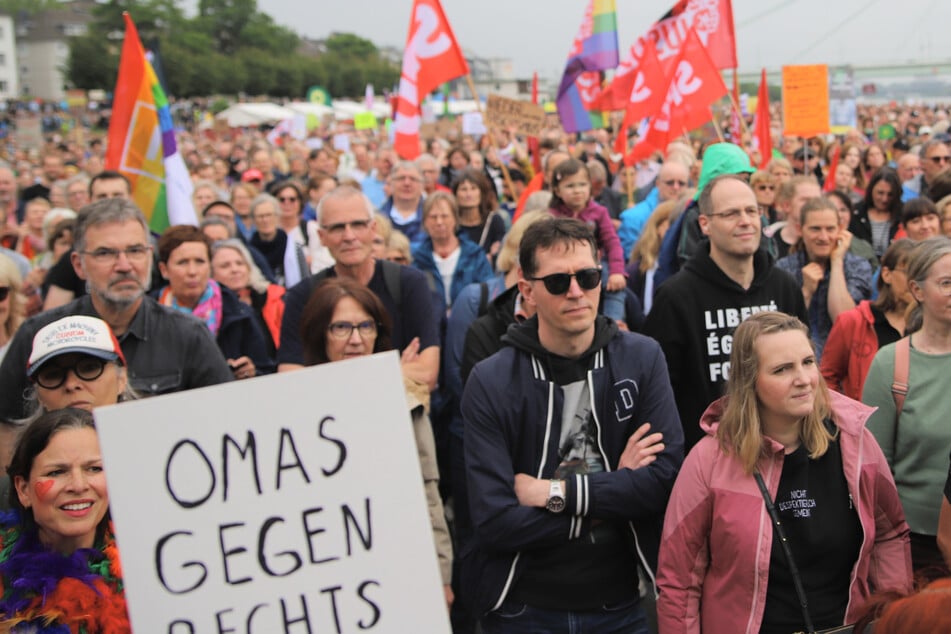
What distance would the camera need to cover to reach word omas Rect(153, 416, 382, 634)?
6.31 feet

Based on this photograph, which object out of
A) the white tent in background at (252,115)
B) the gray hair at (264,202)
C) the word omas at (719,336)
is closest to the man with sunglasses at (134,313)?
the word omas at (719,336)

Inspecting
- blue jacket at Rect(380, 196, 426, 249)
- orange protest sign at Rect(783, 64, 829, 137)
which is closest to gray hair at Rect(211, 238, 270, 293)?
blue jacket at Rect(380, 196, 426, 249)

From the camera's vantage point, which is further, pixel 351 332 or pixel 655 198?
pixel 655 198

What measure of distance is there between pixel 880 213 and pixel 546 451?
225 inches

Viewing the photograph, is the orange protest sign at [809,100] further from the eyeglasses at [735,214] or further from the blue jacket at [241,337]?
the blue jacket at [241,337]

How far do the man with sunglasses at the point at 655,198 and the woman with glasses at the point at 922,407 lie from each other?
3713 millimetres

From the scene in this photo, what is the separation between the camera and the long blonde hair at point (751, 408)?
2740 millimetres

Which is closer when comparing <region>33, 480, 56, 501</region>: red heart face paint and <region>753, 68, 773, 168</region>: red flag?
<region>33, 480, 56, 501</region>: red heart face paint

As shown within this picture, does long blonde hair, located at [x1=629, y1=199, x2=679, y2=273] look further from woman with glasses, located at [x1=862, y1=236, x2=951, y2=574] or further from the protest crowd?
woman with glasses, located at [x1=862, y1=236, x2=951, y2=574]

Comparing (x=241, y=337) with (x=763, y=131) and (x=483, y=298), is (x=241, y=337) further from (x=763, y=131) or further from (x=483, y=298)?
(x=763, y=131)

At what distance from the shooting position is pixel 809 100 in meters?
10.4

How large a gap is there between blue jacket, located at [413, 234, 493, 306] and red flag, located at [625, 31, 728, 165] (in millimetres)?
3260

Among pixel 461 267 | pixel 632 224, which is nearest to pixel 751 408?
pixel 461 267

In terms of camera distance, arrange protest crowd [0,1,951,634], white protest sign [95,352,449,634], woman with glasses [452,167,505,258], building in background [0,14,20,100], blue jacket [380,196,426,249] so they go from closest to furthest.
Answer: white protest sign [95,352,449,634] < protest crowd [0,1,951,634] < woman with glasses [452,167,505,258] < blue jacket [380,196,426,249] < building in background [0,14,20,100]
